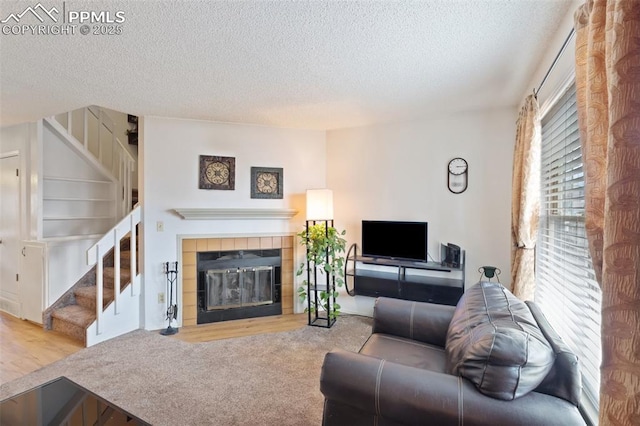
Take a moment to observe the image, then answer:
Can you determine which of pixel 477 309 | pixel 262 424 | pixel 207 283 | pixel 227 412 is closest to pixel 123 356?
pixel 207 283

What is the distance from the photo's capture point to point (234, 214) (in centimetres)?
366

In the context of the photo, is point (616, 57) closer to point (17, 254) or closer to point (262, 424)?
point (262, 424)

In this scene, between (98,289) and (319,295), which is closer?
(98,289)

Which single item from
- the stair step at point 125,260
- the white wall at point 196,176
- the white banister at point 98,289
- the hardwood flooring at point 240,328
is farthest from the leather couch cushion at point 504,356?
the stair step at point 125,260

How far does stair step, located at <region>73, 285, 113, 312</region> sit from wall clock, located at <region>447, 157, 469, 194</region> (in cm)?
392

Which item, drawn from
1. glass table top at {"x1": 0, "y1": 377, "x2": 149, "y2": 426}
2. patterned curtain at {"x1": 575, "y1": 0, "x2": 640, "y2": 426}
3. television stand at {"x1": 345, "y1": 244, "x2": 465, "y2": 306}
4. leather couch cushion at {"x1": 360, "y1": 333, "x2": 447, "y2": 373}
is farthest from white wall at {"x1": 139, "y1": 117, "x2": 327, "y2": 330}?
patterned curtain at {"x1": 575, "y1": 0, "x2": 640, "y2": 426}

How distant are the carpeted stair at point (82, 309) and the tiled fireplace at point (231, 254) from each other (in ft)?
2.09

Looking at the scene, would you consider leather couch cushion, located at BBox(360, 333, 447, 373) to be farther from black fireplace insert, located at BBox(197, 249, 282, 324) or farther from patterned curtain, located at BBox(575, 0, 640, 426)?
black fireplace insert, located at BBox(197, 249, 282, 324)

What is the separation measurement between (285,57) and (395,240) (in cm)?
220

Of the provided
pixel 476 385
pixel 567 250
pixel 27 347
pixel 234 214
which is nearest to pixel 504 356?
pixel 476 385

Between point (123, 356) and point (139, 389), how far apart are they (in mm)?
675

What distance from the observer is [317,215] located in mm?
3496

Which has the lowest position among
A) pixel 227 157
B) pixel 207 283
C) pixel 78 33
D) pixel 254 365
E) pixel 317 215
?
pixel 254 365

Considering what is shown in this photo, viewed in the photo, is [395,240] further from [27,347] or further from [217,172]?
[27,347]
